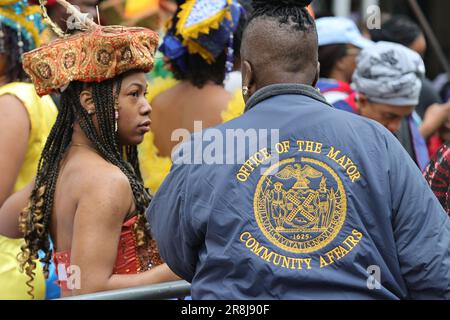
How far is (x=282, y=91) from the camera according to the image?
2975 millimetres

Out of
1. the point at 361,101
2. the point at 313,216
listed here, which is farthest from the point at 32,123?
the point at 313,216

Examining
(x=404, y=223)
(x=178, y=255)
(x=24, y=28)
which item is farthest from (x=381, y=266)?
(x=24, y=28)

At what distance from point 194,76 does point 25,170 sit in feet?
3.76

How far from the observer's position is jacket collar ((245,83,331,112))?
9.77ft

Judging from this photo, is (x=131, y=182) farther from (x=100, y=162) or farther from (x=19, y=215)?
(x=19, y=215)

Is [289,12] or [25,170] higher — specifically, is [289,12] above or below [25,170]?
above

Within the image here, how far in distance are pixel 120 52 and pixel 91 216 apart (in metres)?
0.68

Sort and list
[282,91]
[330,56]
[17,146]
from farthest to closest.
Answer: [330,56]
[17,146]
[282,91]

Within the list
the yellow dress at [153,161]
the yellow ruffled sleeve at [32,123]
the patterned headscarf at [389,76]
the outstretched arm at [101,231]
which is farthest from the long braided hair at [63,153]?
the patterned headscarf at [389,76]

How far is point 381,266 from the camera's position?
283 centimetres

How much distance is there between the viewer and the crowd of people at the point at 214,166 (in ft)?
9.24

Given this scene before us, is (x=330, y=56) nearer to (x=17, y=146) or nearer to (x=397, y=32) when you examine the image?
(x=397, y=32)
